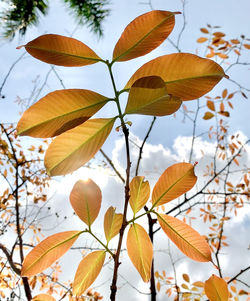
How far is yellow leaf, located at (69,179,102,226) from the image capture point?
300mm

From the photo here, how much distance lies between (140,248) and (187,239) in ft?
0.17

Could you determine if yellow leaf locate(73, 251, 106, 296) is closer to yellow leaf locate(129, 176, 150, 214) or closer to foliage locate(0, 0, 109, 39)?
yellow leaf locate(129, 176, 150, 214)

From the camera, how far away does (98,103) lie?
27cm

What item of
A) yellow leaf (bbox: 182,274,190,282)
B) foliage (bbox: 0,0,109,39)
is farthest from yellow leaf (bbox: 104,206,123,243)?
foliage (bbox: 0,0,109,39)

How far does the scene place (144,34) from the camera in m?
0.28

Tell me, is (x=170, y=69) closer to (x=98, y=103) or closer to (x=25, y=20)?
(x=98, y=103)

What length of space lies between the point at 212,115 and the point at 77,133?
209 centimetres

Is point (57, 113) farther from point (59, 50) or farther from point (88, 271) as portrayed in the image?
point (88, 271)

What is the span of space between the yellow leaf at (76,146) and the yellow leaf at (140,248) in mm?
103

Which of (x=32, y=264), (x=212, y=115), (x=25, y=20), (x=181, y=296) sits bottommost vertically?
(x=181, y=296)

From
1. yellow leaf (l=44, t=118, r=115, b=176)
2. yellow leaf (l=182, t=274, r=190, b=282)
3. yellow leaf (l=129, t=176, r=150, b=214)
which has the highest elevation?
yellow leaf (l=44, t=118, r=115, b=176)

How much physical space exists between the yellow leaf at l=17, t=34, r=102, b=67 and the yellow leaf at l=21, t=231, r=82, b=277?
0.59 ft

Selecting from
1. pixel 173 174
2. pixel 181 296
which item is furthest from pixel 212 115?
pixel 173 174

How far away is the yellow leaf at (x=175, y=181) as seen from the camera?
1.00ft
